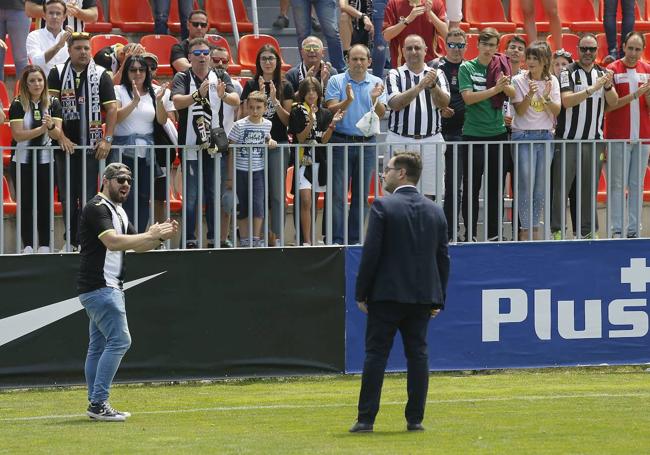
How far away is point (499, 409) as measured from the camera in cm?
1128

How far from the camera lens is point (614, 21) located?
19297 millimetres

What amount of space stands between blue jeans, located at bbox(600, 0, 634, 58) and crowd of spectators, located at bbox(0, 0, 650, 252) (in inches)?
163

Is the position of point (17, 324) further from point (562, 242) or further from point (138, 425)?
point (562, 242)

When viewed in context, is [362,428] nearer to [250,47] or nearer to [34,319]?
[34,319]

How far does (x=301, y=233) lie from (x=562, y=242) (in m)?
2.57

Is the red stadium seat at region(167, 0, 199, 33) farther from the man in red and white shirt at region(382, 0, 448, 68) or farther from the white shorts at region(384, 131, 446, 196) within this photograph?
the white shorts at region(384, 131, 446, 196)

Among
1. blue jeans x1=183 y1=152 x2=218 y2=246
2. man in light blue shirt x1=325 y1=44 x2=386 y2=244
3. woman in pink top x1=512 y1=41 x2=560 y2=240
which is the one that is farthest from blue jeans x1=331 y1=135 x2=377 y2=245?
woman in pink top x1=512 y1=41 x2=560 y2=240

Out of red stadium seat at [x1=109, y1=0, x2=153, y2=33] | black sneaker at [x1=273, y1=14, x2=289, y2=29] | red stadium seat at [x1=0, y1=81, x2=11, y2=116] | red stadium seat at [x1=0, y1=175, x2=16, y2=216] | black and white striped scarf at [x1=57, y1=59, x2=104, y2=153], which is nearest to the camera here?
red stadium seat at [x1=0, y1=175, x2=16, y2=216]

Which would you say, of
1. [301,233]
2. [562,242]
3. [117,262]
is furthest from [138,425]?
[562,242]

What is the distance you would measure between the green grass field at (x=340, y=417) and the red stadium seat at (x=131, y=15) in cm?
659

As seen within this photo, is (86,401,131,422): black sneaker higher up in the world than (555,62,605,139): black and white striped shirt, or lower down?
lower down

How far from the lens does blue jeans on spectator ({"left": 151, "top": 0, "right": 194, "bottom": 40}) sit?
17391mm

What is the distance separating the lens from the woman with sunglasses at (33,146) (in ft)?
41.0

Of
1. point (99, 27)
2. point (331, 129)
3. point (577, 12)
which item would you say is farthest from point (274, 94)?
point (577, 12)
